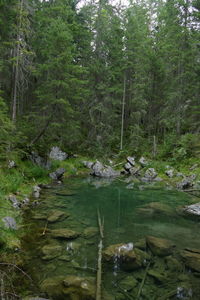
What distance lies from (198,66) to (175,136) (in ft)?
20.8

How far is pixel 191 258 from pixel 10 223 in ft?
16.2

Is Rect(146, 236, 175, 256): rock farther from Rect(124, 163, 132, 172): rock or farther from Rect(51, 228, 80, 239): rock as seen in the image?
Rect(124, 163, 132, 172): rock

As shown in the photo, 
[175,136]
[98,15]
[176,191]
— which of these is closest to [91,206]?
[176,191]

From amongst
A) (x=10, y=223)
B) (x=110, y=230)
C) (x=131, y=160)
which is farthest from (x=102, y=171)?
(x=10, y=223)

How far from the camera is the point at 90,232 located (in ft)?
23.9

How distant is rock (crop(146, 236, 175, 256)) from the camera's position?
626 cm

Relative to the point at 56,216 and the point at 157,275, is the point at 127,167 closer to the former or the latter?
the point at 56,216

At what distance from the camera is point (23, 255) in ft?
17.9

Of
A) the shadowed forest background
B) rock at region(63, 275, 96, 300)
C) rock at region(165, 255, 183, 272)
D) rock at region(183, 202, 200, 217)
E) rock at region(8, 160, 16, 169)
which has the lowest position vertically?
rock at region(183, 202, 200, 217)

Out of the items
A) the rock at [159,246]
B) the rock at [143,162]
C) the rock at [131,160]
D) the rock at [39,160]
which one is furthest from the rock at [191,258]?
the rock at [131,160]

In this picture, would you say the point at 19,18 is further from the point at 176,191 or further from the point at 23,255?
the point at 176,191

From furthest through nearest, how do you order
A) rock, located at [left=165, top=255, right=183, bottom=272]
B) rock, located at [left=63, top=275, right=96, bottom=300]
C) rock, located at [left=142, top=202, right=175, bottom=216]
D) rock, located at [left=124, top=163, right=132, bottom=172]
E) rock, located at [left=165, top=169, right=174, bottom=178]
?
rock, located at [left=124, top=163, right=132, bottom=172] → rock, located at [left=165, top=169, right=174, bottom=178] → rock, located at [left=142, top=202, right=175, bottom=216] → rock, located at [left=165, top=255, right=183, bottom=272] → rock, located at [left=63, top=275, right=96, bottom=300]

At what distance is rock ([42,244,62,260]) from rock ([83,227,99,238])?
114 cm

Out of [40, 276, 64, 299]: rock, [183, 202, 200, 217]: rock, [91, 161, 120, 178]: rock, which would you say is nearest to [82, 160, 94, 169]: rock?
[91, 161, 120, 178]: rock
